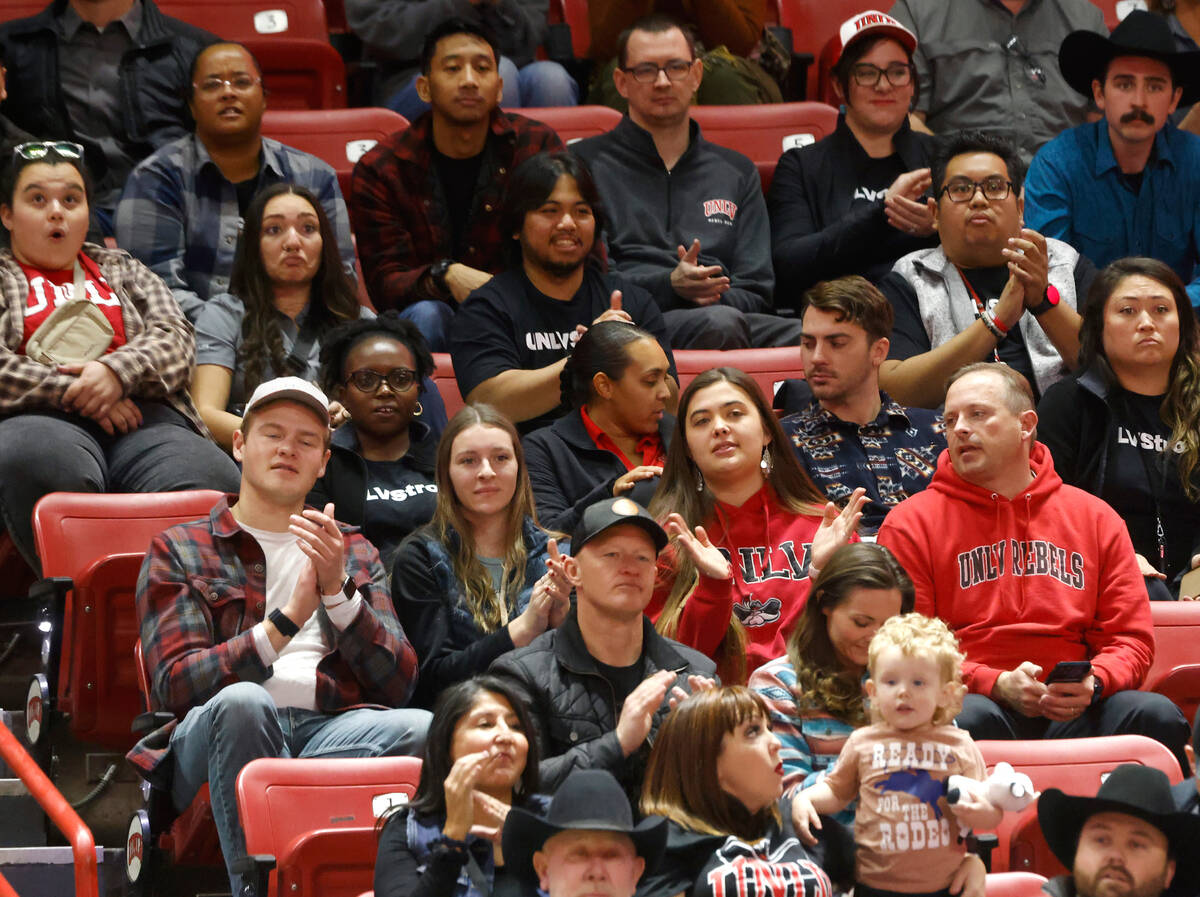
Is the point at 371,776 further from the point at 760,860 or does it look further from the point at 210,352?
the point at 210,352

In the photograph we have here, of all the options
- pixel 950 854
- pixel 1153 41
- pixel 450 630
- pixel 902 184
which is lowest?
pixel 950 854

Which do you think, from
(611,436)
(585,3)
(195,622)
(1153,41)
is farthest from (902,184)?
(195,622)

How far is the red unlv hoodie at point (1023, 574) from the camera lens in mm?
3484

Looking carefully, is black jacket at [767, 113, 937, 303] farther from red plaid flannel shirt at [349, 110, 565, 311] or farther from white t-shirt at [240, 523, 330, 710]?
white t-shirt at [240, 523, 330, 710]

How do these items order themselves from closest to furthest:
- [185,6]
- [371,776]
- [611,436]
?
[371,776]
[611,436]
[185,6]

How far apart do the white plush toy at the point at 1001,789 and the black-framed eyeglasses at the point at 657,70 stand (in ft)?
9.66

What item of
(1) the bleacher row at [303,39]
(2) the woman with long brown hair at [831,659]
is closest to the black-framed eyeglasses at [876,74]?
(1) the bleacher row at [303,39]

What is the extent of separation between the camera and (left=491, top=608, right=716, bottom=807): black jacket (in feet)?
10.0

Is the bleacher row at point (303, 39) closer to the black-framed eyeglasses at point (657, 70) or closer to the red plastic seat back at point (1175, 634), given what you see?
the black-framed eyeglasses at point (657, 70)

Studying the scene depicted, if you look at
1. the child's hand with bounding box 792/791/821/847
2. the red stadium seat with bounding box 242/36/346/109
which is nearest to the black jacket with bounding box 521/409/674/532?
the child's hand with bounding box 792/791/821/847

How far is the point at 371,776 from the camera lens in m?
3.06

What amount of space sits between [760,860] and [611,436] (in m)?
1.57

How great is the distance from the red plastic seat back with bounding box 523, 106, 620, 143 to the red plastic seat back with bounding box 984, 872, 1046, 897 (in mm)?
3309

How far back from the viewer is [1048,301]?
441 cm
